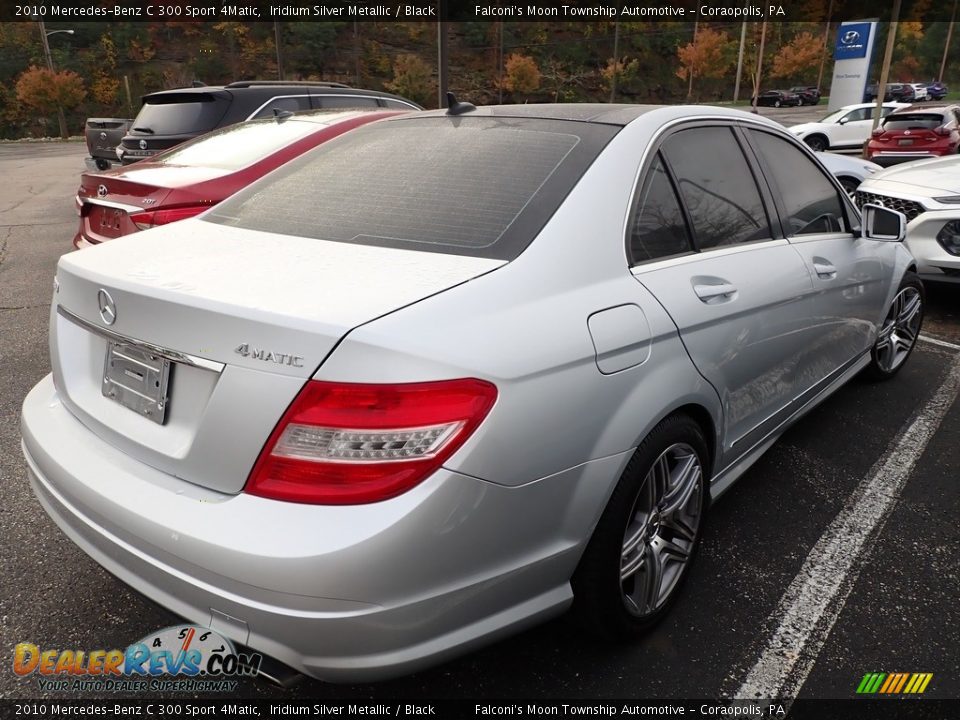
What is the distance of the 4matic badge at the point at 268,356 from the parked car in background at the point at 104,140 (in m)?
11.2

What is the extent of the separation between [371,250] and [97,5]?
85.8 meters

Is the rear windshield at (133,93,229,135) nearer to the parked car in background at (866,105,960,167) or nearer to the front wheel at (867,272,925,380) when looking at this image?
the front wheel at (867,272,925,380)

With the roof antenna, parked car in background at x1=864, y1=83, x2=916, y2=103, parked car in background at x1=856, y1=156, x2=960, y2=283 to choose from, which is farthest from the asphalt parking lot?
parked car in background at x1=864, y1=83, x2=916, y2=103

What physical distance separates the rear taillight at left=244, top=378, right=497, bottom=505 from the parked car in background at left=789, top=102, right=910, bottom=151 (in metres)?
21.1

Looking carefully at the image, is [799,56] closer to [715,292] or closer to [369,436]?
[715,292]

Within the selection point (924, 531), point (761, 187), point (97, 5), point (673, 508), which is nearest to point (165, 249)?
point (673, 508)

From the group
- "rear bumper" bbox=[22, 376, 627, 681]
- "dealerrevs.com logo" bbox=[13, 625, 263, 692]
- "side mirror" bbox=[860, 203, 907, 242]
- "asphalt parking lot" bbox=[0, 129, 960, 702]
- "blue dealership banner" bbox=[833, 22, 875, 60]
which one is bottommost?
"asphalt parking lot" bbox=[0, 129, 960, 702]

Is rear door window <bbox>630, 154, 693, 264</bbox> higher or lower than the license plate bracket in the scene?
higher

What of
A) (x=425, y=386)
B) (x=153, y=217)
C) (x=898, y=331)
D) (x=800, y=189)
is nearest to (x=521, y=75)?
(x=898, y=331)

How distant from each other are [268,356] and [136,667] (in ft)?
3.88

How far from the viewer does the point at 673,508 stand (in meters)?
2.17

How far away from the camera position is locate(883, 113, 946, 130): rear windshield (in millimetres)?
15023

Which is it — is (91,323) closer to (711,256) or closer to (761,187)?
(711,256)

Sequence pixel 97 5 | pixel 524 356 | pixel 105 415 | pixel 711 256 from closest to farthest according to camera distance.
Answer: pixel 524 356
pixel 105 415
pixel 711 256
pixel 97 5
